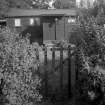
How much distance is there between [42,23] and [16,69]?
59.2ft

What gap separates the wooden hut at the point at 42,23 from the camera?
813 inches

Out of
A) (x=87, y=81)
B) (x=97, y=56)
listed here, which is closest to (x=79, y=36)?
(x=97, y=56)

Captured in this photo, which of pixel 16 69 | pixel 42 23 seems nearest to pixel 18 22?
pixel 42 23

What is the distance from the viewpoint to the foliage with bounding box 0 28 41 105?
342 centimetres

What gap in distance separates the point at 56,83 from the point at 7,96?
2.57 metres

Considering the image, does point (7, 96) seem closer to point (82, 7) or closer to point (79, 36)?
point (79, 36)

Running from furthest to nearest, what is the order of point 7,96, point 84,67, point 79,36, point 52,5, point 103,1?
1. point 52,5
2. point 103,1
3. point 79,36
4. point 84,67
5. point 7,96

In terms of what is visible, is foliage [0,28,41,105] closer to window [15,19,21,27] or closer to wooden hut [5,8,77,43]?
wooden hut [5,8,77,43]

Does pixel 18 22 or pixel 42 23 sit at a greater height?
pixel 18 22

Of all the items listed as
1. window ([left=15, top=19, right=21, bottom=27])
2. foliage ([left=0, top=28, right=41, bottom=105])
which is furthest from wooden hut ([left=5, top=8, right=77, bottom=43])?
foliage ([left=0, top=28, right=41, bottom=105])

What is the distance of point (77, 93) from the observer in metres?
4.48

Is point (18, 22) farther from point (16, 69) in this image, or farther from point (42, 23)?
point (16, 69)

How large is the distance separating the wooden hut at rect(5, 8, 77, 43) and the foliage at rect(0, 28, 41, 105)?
53.8 ft

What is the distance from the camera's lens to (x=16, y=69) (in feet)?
11.6
